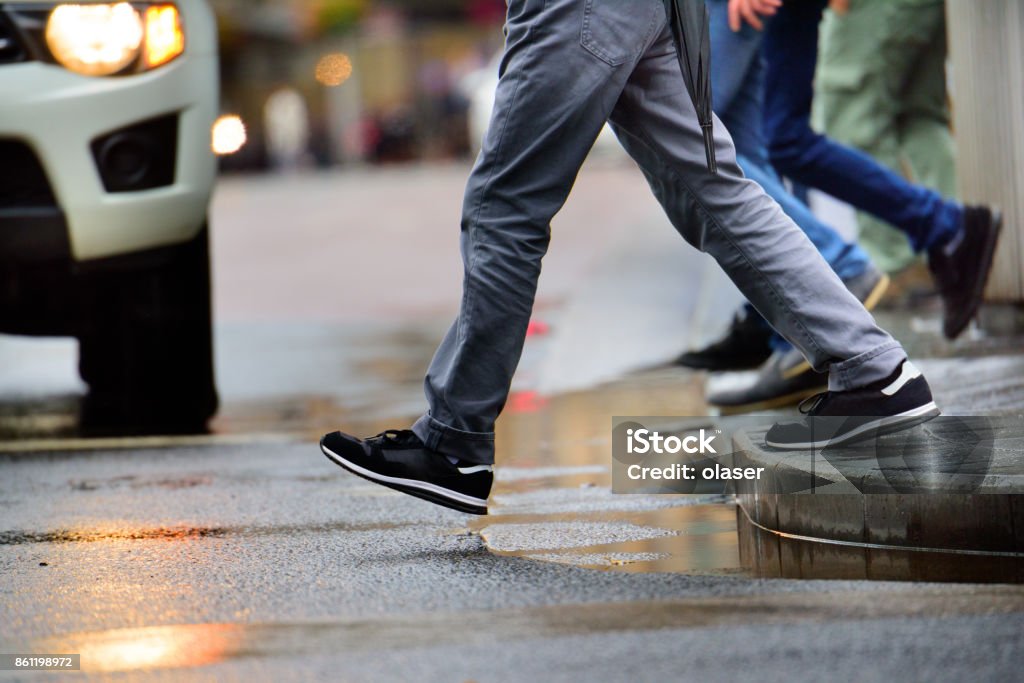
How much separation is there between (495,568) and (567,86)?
923 mm

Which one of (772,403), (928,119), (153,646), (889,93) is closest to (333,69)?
(928,119)

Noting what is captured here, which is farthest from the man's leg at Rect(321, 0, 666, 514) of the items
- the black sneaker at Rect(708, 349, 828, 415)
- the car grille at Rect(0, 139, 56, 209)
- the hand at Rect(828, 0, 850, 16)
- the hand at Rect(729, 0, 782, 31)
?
the hand at Rect(828, 0, 850, 16)

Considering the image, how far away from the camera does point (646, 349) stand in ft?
21.3

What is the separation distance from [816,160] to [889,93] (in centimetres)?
187

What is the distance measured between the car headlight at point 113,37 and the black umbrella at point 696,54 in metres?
1.90

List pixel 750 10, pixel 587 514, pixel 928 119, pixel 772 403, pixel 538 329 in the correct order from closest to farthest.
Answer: pixel 587 514 < pixel 750 10 < pixel 772 403 < pixel 928 119 < pixel 538 329

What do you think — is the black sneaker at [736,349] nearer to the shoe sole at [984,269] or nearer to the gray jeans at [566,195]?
the shoe sole at [984,269]

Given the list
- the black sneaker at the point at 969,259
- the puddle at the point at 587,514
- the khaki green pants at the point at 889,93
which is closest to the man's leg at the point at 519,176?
the puddle at the point at 587,514

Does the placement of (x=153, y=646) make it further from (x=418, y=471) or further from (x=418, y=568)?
(x=418, y=471)

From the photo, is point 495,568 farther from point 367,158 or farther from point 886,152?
point 367,158

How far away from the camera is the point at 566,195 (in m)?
3.38

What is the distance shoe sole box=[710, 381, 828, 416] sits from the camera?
4777mm

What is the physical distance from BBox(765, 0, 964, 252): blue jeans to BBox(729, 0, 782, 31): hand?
407mm

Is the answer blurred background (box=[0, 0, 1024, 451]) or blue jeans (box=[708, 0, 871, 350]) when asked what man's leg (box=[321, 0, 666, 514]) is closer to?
blue jeans (box=[708, 0, 871, 350])
